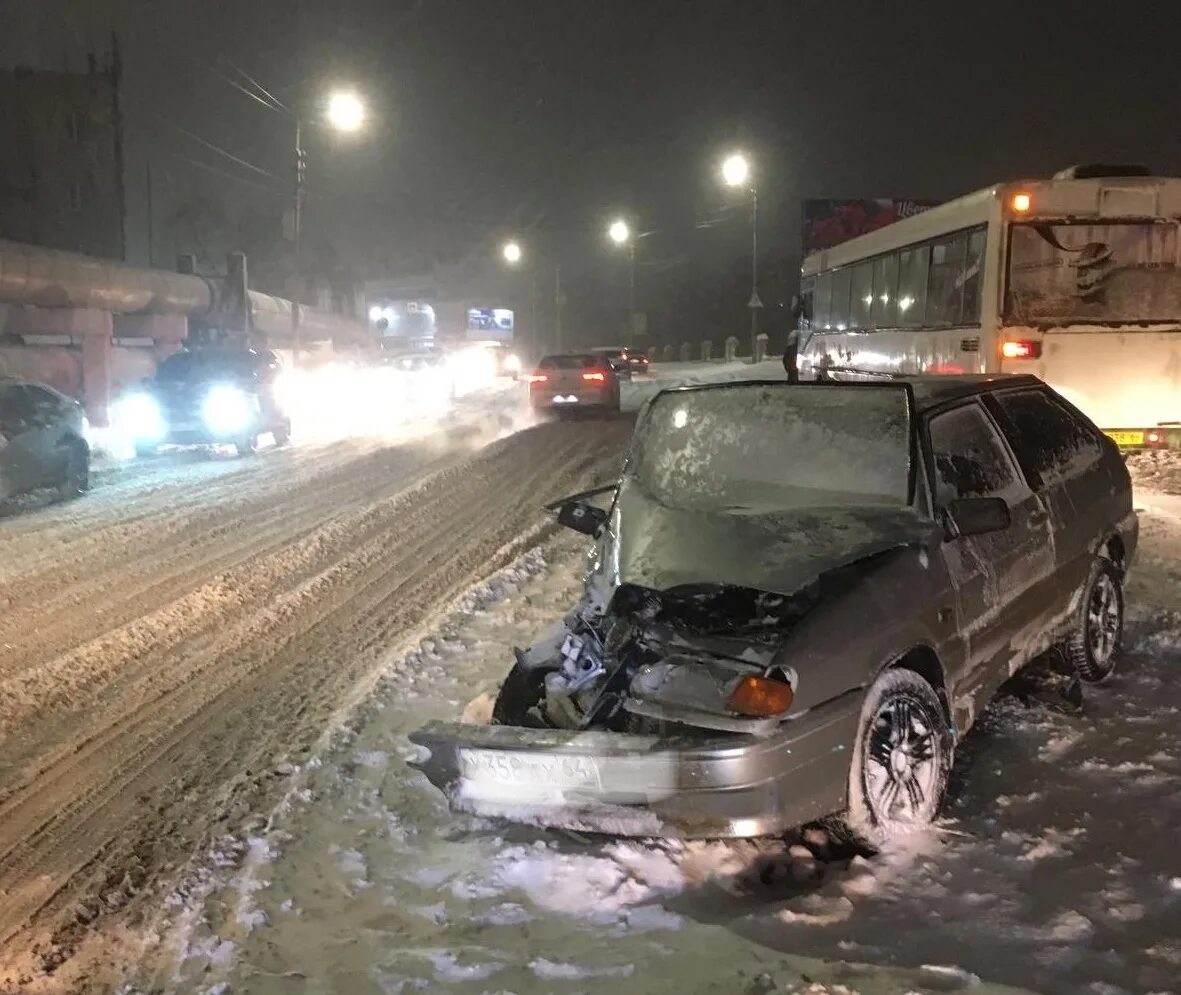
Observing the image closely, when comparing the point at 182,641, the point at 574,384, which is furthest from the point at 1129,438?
the point at 574,384

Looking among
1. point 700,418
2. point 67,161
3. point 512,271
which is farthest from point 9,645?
point 512,271

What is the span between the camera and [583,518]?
233 inches

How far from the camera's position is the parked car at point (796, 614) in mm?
3996

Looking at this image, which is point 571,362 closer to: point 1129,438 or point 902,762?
point 1129,438

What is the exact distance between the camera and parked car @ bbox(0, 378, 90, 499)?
1314cm

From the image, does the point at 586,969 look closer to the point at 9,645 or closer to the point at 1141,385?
the point at 9,645

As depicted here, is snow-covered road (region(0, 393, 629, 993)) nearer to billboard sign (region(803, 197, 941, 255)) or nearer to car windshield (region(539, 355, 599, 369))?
car windshield (region(539, 355, 599, 369))

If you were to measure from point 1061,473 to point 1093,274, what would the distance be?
296 inches

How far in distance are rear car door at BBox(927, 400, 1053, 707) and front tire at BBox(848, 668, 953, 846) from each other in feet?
1.25

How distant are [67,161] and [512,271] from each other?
61.0 m

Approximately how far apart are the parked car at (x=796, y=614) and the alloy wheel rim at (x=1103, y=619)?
0.03 meters

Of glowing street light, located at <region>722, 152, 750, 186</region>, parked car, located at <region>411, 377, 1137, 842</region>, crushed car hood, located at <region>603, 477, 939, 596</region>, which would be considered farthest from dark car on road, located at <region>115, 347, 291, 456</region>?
glowing street light, located at <region>722, 152, 750, 186</region>

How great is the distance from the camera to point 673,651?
4.26 metres

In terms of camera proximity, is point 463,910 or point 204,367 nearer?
point 463,910
